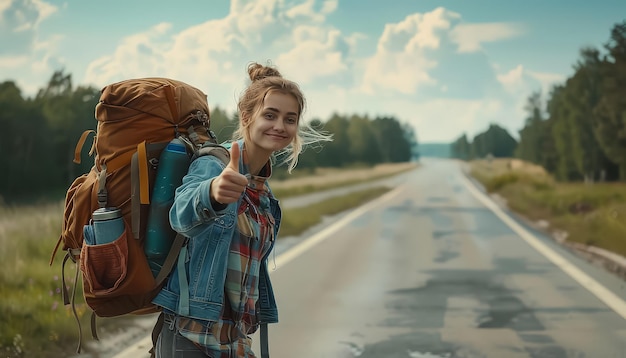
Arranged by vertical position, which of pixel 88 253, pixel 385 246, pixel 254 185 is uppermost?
pixel 254 185

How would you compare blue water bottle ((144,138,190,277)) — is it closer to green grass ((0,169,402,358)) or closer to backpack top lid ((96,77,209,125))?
backpack top lid ((96,77,209,125))

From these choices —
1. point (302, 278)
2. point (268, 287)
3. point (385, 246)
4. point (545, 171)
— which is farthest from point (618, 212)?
point (545, 171)

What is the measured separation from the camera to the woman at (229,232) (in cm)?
244

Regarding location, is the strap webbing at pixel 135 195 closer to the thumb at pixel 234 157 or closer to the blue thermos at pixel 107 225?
the blue thermos at pixel 107 225

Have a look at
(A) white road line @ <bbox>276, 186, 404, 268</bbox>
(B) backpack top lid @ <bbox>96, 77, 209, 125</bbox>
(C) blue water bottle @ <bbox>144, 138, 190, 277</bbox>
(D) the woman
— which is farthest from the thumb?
(A) white road line @ <bbox>276, 186, 404, 268</bbox>

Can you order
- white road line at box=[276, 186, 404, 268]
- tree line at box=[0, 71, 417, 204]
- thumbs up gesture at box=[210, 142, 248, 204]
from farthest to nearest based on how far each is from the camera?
tree line at box=[0, 71, 417, 204], white road line at box=[276, 186, 404, 268], thumbs up gesture at box=[210, 142, 248, 204]

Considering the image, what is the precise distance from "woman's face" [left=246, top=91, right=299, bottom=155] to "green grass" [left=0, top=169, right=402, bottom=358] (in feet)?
11.7

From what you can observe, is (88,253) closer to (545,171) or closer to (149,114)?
(149,114)

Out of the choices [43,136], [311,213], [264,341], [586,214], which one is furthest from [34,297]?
[43,136]

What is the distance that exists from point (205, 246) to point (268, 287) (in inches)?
21.9

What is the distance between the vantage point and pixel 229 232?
103 inches

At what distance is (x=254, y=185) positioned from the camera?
2850 mm

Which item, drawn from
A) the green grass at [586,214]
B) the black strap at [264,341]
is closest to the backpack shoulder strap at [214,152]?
the black strap at [264,341]

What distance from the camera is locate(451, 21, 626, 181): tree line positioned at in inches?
1062
